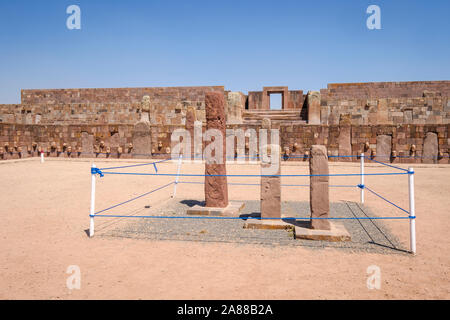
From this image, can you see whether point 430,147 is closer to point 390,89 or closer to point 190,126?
point 390,89

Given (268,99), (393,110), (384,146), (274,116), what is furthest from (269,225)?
→ (268,99)

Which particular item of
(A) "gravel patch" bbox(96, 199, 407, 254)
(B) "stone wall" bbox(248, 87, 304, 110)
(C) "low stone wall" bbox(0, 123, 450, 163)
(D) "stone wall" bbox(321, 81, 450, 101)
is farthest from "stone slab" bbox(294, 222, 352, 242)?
(B) "stone wall" bbox(248, 87, 304, 110)

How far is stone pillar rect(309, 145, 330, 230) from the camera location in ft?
15.4

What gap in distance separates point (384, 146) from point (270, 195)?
426 inches

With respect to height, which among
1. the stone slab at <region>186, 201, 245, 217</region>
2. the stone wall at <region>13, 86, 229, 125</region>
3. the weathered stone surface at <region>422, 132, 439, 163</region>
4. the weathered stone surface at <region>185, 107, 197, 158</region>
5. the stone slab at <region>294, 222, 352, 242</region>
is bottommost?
the stone slab at <region>294, 222, 352, 242</region>

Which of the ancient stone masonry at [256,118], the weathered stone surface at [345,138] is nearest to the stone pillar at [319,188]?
the ancient stone masonry at [256,118]

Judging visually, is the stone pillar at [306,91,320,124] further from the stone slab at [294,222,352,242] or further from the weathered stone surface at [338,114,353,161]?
the stone slab at [294,222,352,242]

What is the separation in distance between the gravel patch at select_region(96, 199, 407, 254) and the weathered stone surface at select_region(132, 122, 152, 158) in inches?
392

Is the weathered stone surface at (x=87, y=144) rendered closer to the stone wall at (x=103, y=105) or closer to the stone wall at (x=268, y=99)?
the stone wall at (x=103, y=105)

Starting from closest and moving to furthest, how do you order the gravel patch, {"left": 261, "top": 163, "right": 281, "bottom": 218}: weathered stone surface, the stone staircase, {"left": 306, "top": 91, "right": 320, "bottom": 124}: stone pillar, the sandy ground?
the sandy ground, the gravel patch, {"left": 261, "top": 163, "right": 281, "bottom": 218}: weathered stone surface, {"left": 306, "top": 91, "right": 320, "bottom": 124}: stone pillar, the stone staircase

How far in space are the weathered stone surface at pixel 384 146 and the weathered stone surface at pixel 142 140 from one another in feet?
34.0

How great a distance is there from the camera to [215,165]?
6242 mm

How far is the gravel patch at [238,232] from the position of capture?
438 cm

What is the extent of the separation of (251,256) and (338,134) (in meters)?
11.8
